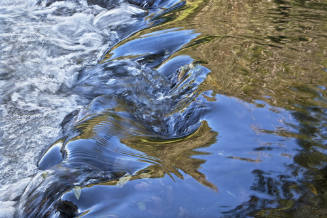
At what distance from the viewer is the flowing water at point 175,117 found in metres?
1.96

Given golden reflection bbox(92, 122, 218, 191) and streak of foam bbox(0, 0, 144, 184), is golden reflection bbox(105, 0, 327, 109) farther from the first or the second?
streak of foam bbox(0, 0, 144, 184)

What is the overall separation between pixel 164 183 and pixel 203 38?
2.67 m

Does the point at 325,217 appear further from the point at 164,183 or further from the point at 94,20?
the point at 94,20

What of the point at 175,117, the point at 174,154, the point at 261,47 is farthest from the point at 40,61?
the point at 174,154

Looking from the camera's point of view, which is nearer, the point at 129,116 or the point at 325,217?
the point at 325,217

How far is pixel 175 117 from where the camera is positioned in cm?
297

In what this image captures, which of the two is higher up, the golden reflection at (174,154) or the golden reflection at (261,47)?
the golden reflection at (261,47)

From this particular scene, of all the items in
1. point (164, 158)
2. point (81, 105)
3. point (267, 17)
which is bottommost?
point (81, 105)

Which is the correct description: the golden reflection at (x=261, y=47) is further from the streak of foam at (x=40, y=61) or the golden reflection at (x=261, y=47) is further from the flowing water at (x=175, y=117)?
the streak of foam at (x=40, y=61)

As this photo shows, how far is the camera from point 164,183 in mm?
2012

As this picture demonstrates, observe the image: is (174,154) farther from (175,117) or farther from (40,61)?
(40,61)

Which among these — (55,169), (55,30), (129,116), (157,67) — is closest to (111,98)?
(129,116)

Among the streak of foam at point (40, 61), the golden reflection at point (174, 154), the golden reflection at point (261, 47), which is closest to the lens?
the golden reflection at point (174, 154)

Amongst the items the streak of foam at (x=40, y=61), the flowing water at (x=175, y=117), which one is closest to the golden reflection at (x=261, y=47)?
the flowing water at (x=175, y=117)
